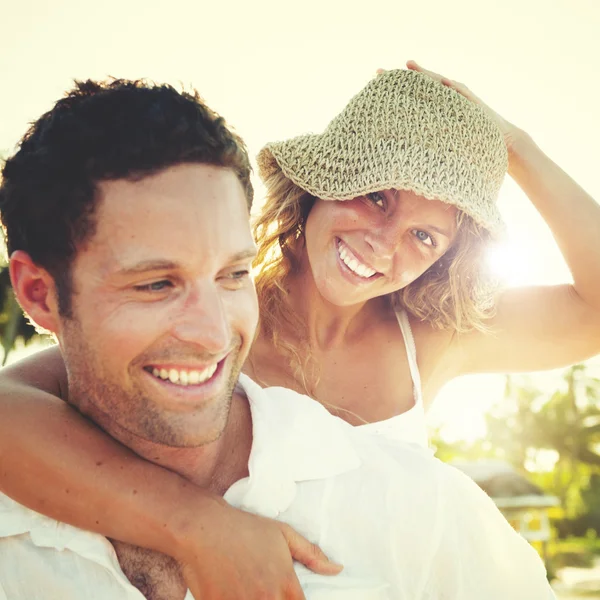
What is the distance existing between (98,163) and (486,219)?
1.80 m

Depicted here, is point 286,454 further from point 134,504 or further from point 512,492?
point 512,492

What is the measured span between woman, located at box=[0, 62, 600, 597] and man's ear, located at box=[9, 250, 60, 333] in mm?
268

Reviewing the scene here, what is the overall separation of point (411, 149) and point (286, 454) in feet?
4.98

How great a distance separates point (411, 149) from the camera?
3.07m

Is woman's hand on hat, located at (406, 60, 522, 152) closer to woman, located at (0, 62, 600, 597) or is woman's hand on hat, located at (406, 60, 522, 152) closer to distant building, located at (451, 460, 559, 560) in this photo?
woman, located at (0, 62, 600, 597)

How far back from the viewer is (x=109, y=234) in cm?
194

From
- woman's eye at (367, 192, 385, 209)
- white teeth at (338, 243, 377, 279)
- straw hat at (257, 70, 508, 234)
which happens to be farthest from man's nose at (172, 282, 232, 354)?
woman's eye at (367, 192, 385, 209)

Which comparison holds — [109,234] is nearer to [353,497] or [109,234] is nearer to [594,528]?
[353,497]

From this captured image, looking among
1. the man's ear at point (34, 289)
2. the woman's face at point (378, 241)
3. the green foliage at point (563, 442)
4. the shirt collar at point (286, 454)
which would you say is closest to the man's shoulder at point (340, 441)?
the shirt collar at point (286, 454)

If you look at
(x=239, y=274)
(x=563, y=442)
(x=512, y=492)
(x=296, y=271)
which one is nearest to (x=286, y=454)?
(x=239, y=274)

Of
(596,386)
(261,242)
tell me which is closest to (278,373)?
(261,242)

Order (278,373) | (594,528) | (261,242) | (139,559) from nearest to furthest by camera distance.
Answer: (139,559)
(278,373)
(261,242)
(594,528)

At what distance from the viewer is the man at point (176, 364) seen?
1909mm

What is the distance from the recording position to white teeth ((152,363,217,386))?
1.95 m
